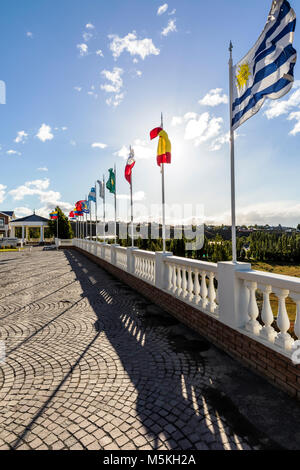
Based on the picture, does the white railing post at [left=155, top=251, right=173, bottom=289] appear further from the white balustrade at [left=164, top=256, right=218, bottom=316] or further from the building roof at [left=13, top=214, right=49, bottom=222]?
the building roof at [left=13, top=214, right=49, bottom=222]

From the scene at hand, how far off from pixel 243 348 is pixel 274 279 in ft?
4.37

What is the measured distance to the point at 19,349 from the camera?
178 inches

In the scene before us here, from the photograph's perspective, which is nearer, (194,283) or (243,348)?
(243,348)

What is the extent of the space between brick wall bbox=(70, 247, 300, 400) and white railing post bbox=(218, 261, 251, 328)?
0.20 metres

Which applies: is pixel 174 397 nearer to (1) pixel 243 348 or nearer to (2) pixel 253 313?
(1) pixel 243 348

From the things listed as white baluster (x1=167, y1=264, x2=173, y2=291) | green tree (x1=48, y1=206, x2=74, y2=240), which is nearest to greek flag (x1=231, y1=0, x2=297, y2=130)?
white baluster (x1=167, y1=264, x2=173, y2=291)

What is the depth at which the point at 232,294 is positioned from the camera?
13.5 ft

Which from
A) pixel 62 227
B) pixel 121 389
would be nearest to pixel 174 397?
pixel 121 389

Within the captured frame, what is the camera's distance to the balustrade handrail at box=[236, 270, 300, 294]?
3075 millimetres

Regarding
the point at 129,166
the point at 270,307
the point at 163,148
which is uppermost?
the point at 129,166

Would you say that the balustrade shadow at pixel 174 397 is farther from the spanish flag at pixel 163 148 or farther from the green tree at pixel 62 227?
the green tree at pixel 62 227

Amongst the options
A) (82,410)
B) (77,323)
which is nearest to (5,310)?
(77,323)
